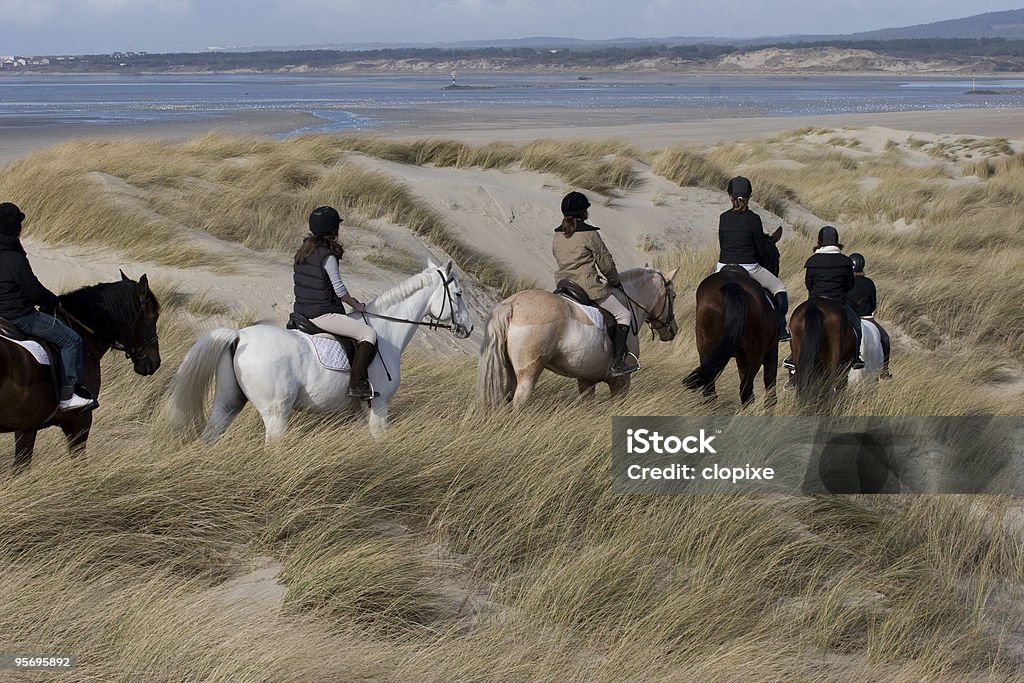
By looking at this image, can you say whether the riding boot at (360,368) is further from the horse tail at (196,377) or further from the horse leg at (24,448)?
the horse leg at (24,448)

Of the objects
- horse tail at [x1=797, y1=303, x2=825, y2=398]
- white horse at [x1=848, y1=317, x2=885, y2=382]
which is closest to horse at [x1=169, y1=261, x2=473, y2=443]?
horse tail at [x1=797, y1=303, x2=825, y2=398]

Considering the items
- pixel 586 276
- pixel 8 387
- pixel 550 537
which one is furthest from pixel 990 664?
pixel 8 387

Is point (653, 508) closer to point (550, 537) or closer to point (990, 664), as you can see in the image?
point (550, 537)

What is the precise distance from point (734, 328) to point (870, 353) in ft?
5.84

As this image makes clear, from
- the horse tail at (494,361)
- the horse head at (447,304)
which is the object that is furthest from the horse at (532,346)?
the horse head at (447,304)

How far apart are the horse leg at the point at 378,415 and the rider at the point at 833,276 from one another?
13.6ft

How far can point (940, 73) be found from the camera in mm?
178125

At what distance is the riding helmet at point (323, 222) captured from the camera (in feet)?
25.5

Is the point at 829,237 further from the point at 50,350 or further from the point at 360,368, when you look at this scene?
the point at 50,350

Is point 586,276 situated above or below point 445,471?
above

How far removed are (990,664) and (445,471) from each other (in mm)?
3091

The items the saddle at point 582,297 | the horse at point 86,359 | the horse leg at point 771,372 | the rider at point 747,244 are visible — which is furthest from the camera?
the rider at point 747,244

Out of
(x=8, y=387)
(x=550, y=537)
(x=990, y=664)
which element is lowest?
(x=990, y=664)

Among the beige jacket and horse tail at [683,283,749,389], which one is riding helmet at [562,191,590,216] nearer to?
the beige jacket
